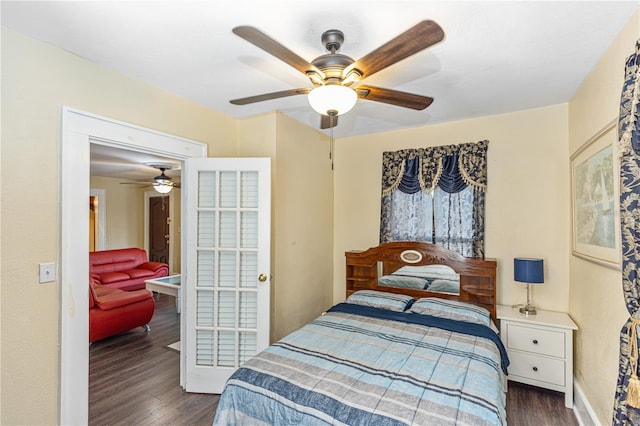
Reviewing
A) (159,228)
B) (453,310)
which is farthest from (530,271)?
(159,228)

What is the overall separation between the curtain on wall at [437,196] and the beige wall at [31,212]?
295 cm

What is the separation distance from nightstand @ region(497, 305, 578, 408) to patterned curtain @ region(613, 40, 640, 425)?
1.25 m

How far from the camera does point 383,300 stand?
9.67 ft

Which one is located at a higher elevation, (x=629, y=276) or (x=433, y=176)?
(x=433, y=176)

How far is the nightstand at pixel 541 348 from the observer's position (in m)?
2.48

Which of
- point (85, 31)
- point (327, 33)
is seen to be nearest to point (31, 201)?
point (85, 31)

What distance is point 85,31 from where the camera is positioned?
5.72ft

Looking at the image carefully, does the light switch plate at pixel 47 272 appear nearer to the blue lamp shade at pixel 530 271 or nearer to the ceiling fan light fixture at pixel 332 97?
the ceiling fan light fixture at pixel 332 97

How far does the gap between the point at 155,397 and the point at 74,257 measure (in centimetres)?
147

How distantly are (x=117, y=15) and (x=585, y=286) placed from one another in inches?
141

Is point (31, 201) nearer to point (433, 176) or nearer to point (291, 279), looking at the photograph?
point (291, 279)

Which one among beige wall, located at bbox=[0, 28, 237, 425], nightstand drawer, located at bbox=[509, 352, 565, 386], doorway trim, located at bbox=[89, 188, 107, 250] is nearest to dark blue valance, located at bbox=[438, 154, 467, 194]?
nightstand drawer, located at bbox=[509, 352, 565, 386]

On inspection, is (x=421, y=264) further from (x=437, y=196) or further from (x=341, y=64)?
(x=341, y=64)

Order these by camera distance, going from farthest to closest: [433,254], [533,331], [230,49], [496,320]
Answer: [433,254]
[496,320]
[533,331]
[230,49]
